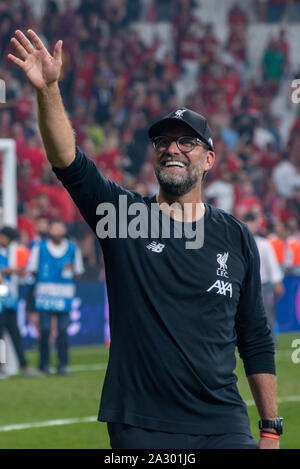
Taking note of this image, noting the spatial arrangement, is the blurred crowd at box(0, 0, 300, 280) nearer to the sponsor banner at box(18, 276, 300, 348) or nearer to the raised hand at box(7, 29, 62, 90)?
the sponsor banner at box(18, 276, 300, 348)

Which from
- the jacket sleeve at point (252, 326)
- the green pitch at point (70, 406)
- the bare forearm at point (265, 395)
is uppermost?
the jacket sleeve at point (252, 326)

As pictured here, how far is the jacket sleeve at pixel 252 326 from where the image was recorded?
482cm

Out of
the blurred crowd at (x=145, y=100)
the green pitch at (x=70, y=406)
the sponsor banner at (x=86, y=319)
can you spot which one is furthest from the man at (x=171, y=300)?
the blurred crowd at (x=145, y=100)

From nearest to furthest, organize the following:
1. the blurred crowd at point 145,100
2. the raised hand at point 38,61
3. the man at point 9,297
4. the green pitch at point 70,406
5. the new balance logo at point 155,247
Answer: the raised hand at point 38,61
the new balance logo at point 155,247
the green pitch at point 70,406
the man at point 9,297
the blurred crowd at point 145,100

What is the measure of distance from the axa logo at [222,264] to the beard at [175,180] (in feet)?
1.07

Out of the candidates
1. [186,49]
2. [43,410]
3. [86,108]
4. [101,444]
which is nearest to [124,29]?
[186,49]

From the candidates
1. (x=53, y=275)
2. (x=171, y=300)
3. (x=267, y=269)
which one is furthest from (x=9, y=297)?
(x=171, y=300)

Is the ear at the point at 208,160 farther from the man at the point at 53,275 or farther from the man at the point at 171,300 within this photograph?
the man at the point at 53,275

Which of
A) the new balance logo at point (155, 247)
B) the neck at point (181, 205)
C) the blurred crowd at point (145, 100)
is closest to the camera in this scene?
the new balance logo at point (155, 247)

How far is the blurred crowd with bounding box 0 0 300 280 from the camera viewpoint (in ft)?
61.6

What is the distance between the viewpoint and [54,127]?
4273mm

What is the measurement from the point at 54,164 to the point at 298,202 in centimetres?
1770

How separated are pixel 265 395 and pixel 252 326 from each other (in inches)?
12.5

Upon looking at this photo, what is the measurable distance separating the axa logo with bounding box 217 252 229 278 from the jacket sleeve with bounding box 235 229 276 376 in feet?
0.54
